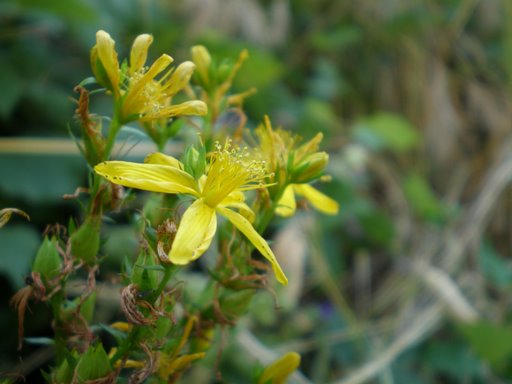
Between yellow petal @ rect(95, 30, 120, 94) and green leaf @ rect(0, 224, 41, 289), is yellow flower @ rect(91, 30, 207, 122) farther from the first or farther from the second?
green leaf @ rect(0, 224, 41, 289)

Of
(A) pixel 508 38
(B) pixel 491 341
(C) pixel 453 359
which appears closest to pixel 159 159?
(B) pixel 491 341

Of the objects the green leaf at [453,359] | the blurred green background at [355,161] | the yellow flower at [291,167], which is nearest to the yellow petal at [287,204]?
the yellow flower at [291,167]

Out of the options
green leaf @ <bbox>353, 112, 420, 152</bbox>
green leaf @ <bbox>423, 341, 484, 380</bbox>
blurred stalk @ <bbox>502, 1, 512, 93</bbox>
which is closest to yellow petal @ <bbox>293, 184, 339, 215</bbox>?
green leaf @ <bbox>423, 341, 484, 380</bbox>

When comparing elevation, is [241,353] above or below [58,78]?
below

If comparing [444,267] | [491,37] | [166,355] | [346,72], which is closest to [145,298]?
[166,355]

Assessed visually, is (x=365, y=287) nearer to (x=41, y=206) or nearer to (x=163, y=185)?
(x=41, y=206)
